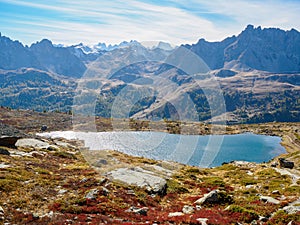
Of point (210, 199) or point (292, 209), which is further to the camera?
point (210, 199)

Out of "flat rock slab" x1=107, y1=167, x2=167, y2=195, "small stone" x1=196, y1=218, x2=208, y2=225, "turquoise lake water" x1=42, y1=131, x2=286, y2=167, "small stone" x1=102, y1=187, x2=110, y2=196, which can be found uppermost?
"small stone" x1=196, y1=218, x2=208, y2=225

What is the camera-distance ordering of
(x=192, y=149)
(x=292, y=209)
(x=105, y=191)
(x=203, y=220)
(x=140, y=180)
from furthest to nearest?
(x=192, y=149) < (x=140, y=180) < (x=105, y=191) < (x=292, y=209) < (x=203, y=220)

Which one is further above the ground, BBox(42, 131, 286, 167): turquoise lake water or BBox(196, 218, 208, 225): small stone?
BBox(196, 218, 208, 225): small stone

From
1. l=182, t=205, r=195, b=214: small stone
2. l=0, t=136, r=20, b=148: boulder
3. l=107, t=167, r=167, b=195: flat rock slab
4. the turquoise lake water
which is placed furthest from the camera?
the turquoise lake water

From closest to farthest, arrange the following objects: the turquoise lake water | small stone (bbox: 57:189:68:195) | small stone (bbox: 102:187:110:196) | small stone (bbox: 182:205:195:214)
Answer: small stone (bbox: 182:205:195:214)
small stone (bbox: 57:189:68:195)
small stone (bbox: 102:187:110:196)
the turquoise lake water

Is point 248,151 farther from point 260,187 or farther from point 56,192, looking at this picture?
point 56,192

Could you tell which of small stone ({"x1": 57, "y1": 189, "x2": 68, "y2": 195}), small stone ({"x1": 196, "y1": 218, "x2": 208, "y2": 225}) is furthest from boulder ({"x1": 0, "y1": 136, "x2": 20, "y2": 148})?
small stone ({"x1": 196, "y1": 218, "x2": 208, "y2": 225})

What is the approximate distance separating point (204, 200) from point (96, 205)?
43.9ft

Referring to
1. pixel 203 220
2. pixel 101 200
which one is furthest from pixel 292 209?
pixel 101 200

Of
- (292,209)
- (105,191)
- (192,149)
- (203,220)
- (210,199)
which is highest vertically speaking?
(292,209)

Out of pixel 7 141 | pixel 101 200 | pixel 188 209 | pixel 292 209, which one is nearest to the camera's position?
pixel 292 209

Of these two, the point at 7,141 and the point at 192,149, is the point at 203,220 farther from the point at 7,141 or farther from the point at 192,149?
the point at 192,149

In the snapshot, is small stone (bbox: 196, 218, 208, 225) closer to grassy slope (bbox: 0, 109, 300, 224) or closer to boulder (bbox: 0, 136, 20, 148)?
grassy slope (bbox: 0, 109, 300, 224)

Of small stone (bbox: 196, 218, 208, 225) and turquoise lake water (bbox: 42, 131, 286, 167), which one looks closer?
small stone (bbox: 196, 218, 208, 225)
